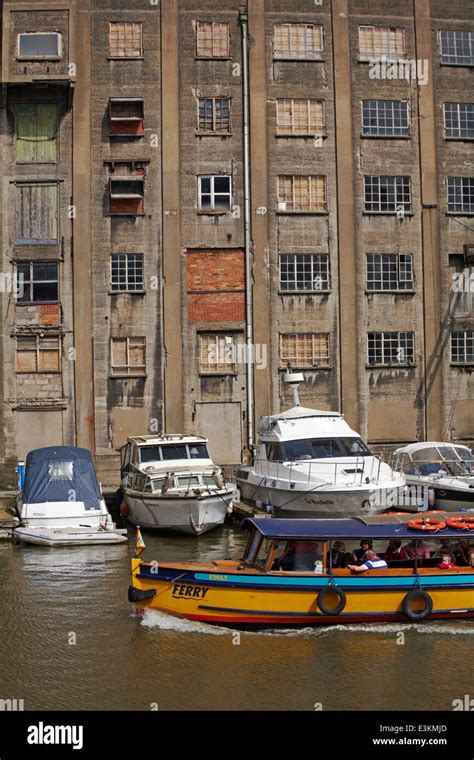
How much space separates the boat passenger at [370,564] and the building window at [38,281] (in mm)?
24601

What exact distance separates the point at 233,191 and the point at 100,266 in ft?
21.2

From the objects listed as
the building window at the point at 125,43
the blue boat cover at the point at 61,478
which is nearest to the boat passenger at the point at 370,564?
the blue boat cover at the point at 61,478

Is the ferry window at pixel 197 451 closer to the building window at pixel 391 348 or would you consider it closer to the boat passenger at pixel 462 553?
the building window at pixel 391 348

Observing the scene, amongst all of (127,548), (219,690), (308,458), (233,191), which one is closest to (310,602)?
(219,690)

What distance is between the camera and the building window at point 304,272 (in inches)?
1649

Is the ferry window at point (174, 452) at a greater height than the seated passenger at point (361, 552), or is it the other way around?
the ferry window at point (174, 452)

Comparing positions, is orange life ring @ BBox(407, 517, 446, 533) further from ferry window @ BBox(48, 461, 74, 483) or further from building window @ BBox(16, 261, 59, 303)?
building window @ BBox(16, 261, 59, 303)

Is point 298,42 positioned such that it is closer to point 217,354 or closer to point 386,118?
point 386,118

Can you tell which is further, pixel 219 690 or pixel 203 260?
pixel 203 260

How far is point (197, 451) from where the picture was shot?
114 ft

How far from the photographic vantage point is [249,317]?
4125 centimetres

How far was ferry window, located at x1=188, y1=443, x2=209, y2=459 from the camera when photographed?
113 feet

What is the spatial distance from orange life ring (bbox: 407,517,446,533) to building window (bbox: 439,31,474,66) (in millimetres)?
29042

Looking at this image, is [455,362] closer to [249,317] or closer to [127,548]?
[249,317]
